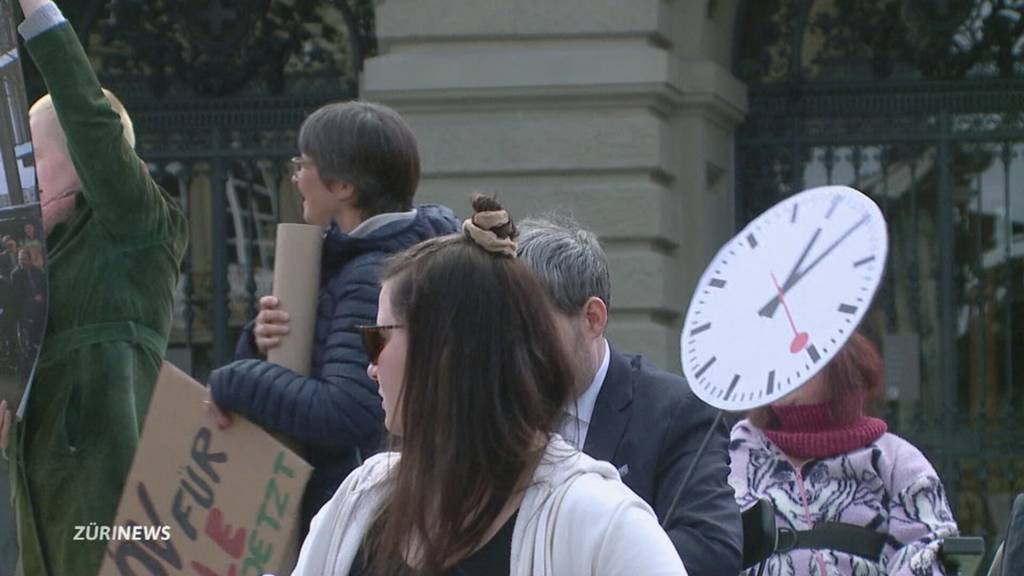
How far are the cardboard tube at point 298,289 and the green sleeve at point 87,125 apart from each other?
0.44 metres

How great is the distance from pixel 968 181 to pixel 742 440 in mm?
4906

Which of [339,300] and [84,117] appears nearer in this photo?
[339,300]

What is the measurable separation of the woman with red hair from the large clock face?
1.11 metres

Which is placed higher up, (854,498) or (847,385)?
(847,385)

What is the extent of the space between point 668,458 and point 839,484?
169cm

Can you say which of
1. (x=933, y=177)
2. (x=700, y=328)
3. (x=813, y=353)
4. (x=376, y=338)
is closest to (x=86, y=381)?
(x=700, y=328)

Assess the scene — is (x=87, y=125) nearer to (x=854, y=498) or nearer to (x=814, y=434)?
(x=814, y=434)

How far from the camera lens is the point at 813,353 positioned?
3.72 m

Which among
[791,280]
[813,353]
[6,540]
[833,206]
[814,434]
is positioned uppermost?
[833,206]

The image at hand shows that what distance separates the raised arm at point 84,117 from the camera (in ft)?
13.9

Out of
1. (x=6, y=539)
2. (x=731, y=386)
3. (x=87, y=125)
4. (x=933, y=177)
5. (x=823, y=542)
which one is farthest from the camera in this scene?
(x=933, y=177)

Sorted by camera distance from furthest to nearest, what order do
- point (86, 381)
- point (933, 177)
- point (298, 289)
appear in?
point (933, 177)
point (86, 381)
point (298, 289)

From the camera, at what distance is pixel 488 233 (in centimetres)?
246

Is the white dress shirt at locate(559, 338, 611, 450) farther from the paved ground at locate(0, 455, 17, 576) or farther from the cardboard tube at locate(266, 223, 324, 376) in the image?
the paved ground at locate(0, 455, 17, 576)
